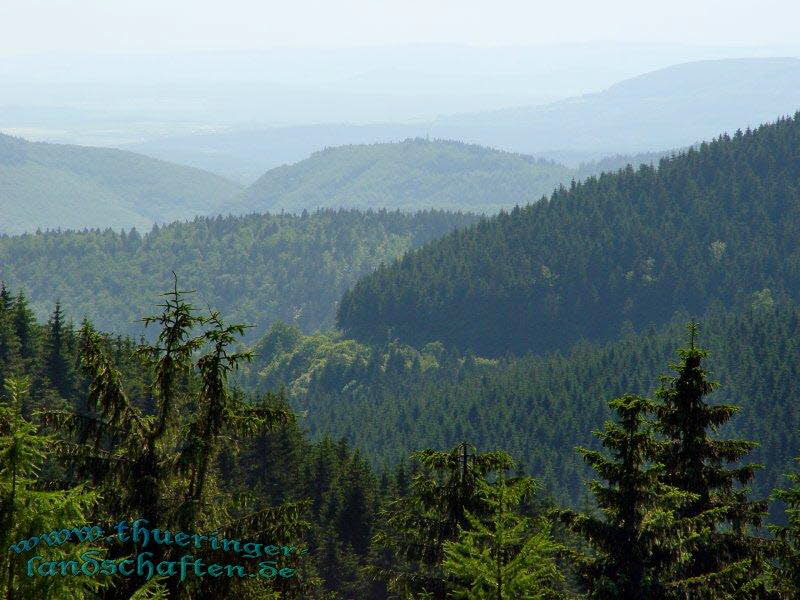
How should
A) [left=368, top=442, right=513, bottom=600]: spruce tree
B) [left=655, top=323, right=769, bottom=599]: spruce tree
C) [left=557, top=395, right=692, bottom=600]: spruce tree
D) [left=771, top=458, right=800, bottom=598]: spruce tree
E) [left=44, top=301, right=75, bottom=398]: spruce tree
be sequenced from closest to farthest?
[left=557, top=395, right=692, bottom=600]: spruce tree → [left=368, top=442, right=513, bottom=600]: spruce tree → [left=655, top=323, right=769, bottom=599]: spruce tree → [left=771, top=458, right=800, bottom=598]: spruce tree → [left=44, top=301, right=75, bottom=398]: spruce tree

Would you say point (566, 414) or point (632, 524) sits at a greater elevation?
point (632, 524)

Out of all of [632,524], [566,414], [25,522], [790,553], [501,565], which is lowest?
[566,414]

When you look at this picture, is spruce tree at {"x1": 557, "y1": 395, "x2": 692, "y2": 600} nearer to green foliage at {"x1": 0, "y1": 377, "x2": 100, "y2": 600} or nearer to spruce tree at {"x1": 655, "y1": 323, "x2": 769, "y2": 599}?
spruce tree at {"x1": 655, "y1": 323, "x2": 769, "y2": 599}

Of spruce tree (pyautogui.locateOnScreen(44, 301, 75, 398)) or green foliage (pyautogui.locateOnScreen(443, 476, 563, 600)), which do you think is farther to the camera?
spruce tree (pyautogui.locateOnScreen(44, 301, 75, 398))

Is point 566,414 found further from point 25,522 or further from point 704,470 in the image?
point 25,522

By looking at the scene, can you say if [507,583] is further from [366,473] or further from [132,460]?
[366,473]

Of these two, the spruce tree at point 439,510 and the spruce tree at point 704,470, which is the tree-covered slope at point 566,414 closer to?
the spruce tree at point 704,470

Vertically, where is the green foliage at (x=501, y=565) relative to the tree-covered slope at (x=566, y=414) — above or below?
above

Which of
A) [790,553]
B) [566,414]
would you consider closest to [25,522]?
[790,553]

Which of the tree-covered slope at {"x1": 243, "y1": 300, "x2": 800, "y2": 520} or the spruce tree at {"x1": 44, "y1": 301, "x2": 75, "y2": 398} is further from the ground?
the spruce tree at {"x1": 44, "y1": 301, "x2": 75, "y2": 398}

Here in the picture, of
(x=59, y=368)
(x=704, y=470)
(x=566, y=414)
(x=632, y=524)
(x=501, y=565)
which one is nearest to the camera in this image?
(x=501, y=565)

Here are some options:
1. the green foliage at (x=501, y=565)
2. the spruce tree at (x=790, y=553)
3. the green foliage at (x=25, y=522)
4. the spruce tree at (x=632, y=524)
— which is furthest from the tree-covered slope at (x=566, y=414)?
the green foliage at (x=25, y=522)

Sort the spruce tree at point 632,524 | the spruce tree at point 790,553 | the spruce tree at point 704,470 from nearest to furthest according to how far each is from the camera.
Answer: the spruce tree at point 632,524, the spruce tree at point 704,470, the spruce tree at point 790,553

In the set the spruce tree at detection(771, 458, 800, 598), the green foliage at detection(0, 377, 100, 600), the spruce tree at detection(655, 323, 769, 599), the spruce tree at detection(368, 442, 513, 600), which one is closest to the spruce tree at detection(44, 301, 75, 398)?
the spruce tree at detection(368, 442, 513, 600)
